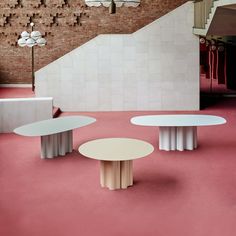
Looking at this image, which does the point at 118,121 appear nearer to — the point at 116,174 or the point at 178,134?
the point at 178,134

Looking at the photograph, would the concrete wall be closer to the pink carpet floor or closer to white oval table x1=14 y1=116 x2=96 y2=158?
the pink carpet floor

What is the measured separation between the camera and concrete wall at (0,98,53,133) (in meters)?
9.47

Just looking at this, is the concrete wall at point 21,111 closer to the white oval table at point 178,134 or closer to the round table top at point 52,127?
the round table top at point 52,127

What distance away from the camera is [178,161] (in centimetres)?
698

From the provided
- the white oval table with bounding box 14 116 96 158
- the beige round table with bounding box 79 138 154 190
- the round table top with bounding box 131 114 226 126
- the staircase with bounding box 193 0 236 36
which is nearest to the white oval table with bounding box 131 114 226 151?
the round table top with bounding box 131 114 226 126

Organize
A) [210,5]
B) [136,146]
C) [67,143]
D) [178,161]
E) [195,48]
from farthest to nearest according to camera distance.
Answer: [195,48] → [210,5] → [67,143] → [178,161] → [136,146]

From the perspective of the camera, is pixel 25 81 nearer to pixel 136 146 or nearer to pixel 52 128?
pixel 52 128

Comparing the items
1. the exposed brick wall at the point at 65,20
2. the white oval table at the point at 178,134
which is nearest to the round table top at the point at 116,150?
the white oval table at the point at 178,134

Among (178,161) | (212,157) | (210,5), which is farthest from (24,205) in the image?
(210,5)

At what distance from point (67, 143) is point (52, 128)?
0.42 meters

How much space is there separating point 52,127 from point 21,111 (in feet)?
8.20

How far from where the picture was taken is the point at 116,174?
18.6 ft

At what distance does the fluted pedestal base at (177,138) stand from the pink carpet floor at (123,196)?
0.16 metres

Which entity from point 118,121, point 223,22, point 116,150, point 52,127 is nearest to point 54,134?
point 52,127
